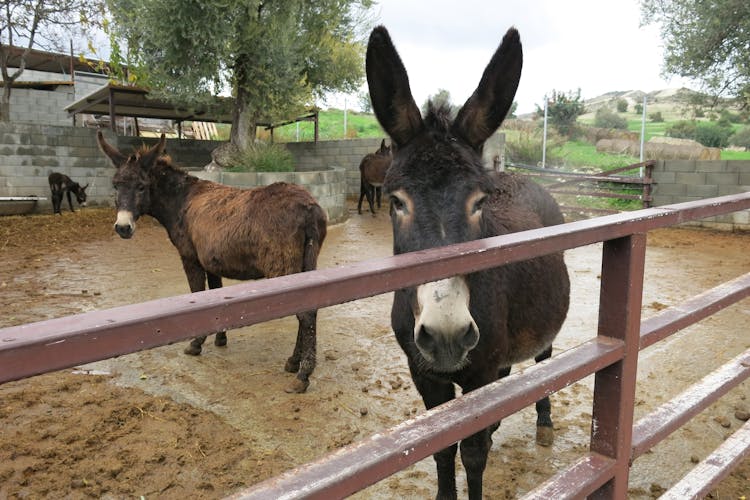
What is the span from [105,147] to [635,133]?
24740mm

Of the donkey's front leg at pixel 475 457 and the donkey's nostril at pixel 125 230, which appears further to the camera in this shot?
the donkey's nostril at pixel 125 230

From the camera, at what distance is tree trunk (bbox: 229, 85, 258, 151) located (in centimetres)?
1123

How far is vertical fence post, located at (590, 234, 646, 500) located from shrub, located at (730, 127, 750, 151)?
977 inches

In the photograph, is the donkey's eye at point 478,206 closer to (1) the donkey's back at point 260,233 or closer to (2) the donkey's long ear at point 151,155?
(1) the donkey's back at point 260,233

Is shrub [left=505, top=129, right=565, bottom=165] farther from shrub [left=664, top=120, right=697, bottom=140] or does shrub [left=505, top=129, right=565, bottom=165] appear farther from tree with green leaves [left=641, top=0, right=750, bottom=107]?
shrub [left=664, top=120, right=697, bottom=140]

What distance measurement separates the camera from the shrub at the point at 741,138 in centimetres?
2111

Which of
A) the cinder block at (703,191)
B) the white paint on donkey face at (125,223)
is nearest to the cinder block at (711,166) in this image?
the cinder block at (703,191)

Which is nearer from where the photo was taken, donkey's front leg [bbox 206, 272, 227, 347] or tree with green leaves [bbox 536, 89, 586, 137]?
donkey's front leg [bbox 206, 272, 227, 347]

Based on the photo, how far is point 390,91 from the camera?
203cm

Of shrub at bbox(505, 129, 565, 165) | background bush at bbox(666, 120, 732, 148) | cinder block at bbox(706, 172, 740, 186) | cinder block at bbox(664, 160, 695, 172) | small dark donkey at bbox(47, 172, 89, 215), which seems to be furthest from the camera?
background bush at bbox(666, 120, 732, 148)

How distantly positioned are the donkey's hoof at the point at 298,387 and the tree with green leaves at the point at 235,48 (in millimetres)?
8057

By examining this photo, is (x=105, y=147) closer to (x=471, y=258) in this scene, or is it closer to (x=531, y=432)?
(x=531, y=432)

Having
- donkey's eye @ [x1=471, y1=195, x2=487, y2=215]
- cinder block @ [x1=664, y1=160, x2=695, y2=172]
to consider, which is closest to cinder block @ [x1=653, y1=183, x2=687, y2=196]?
cinder block @ [x1=664, y1=160, x2=695, y2=172]

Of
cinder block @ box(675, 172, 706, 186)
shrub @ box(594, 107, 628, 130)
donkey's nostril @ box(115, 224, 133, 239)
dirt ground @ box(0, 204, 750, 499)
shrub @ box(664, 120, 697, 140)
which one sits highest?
shrub @ box(594, 107, 628, 130)
